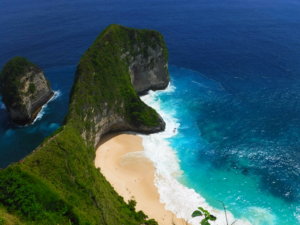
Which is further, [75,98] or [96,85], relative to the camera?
[96,85]

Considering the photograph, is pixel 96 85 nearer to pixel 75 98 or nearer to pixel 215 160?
pixel 75 98

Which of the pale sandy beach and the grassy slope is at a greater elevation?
the grassy slope

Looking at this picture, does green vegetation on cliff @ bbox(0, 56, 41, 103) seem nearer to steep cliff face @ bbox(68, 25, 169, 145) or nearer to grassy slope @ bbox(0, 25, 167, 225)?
steep cliff face @ bbox(68, 25, 169, 145)

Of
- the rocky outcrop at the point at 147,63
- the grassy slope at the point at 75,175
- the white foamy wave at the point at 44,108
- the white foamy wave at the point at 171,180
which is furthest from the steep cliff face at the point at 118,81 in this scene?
the white foamy wave at the point at 44,108

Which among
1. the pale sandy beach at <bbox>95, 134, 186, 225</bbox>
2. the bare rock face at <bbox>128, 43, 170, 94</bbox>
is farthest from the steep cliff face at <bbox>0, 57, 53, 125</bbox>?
the bare rock face at <bbox>128, 43, 170, 94</bbox>

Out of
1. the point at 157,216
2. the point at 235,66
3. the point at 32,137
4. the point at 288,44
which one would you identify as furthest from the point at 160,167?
the point at 288,44

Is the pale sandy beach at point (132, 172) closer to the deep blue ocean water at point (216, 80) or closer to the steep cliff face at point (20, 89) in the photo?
the deep blue ocean water at point (216, 80)
